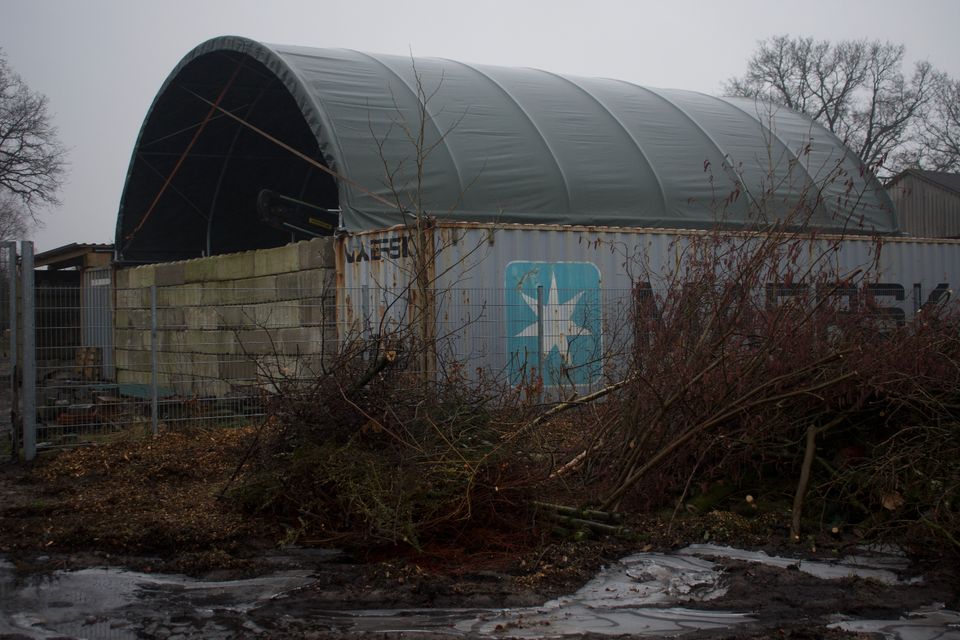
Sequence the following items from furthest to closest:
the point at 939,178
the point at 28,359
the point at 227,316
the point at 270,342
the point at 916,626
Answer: the point at 939,178
the point at 227,316
the point at 270,342
the point at 28,359
the point at 916,626

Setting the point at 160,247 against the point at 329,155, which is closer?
the point at 329,155

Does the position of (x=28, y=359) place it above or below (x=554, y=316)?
below

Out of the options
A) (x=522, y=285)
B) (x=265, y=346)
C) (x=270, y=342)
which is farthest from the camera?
(x=265, y=346)

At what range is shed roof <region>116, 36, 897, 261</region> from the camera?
13.9 m

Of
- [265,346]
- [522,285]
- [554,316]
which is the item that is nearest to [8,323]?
[265,346]

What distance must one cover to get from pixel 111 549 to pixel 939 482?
538 centimetres

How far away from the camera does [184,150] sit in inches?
727

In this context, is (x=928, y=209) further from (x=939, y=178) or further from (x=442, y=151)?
(x=442, y=151)

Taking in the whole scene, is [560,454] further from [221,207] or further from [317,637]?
[221,207]

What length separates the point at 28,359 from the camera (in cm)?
980

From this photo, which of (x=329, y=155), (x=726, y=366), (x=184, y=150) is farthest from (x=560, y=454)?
(x=184, y=150)

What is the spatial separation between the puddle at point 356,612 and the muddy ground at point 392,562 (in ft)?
0.26

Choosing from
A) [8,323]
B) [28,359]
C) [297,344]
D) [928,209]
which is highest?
[928,209]

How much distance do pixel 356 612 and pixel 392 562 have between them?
2.75 ft
